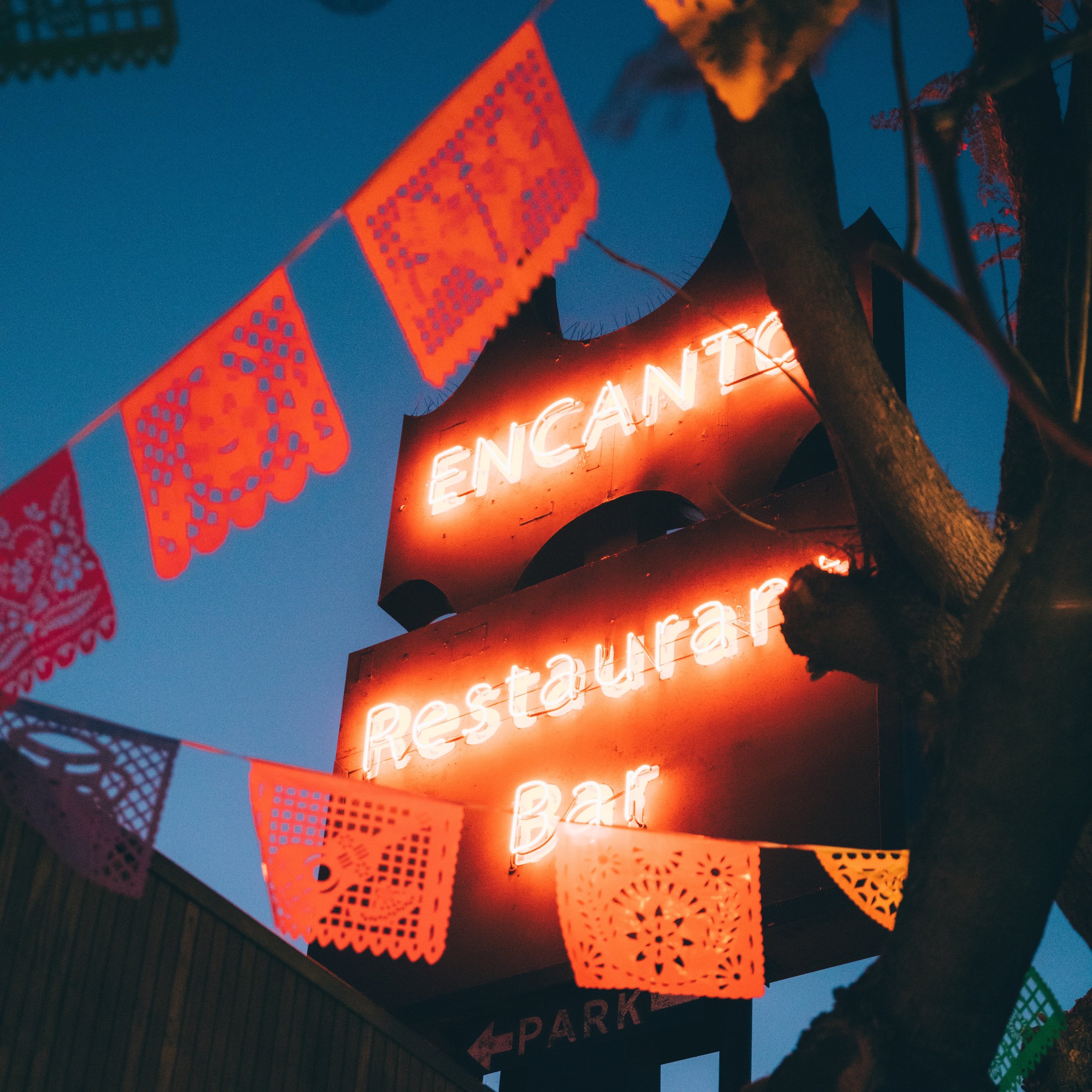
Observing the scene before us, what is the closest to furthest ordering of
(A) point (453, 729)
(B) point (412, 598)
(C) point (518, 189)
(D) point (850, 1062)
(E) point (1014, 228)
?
(D) point (850, 1062)
(C) point (518, 189)
(E) point (1014, 228)
(A) point (453, 729)
(B) point (412, 598)

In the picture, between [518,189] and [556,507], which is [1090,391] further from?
[556,507]

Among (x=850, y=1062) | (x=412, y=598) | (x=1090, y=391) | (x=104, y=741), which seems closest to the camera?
(x=850, y=1062)

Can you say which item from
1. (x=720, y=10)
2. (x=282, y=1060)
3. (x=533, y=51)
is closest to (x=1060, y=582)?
(x=720, y=10)

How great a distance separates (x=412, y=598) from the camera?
35.9 feet

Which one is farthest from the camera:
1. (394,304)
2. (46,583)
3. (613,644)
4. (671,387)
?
(671,387)

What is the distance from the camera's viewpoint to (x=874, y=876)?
5316 millimetres

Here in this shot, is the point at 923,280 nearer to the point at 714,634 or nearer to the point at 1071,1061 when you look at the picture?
the point at 1071,1061

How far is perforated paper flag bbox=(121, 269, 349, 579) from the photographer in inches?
171

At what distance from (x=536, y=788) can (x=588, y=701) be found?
2.31 ft

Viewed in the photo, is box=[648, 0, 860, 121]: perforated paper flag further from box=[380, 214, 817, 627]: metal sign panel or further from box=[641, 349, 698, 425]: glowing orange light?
box=[641, 349, 698, 425]: glowing orange light

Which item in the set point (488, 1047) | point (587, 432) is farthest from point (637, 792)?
point (587, 432)

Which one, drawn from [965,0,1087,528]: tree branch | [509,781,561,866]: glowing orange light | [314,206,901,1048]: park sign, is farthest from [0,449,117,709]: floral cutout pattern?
[509,781,561,866]: glowing orange light

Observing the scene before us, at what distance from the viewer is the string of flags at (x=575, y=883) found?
520 cm

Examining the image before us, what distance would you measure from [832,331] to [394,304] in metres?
1.71
